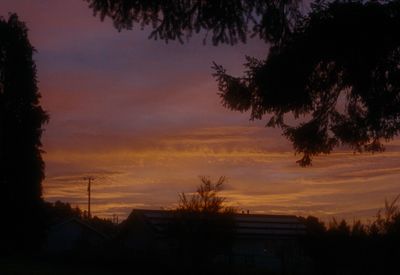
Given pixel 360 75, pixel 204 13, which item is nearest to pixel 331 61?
pixel 360 75

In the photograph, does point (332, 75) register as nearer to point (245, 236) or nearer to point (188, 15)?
point (188, 15)

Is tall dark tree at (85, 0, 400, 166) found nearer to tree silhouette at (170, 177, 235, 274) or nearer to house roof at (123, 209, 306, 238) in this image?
tree silhouette at (170, 177, 235, 274)

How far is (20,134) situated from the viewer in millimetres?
51469

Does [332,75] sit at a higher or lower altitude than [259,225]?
higher

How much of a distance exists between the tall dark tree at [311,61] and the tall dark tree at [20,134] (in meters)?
37.2

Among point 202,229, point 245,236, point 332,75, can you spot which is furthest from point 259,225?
point 332,75

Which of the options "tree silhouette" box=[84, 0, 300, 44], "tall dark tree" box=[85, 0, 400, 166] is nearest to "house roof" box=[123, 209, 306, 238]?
"tall dark tree" box=[85, 0, 400, 166]

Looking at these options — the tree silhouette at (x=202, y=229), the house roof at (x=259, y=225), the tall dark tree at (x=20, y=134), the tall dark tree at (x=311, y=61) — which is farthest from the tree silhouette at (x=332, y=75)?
the tall dark tree at (x=20, y=134)

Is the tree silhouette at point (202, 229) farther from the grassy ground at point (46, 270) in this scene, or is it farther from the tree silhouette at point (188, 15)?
the tree silhouette at point (188, 15)

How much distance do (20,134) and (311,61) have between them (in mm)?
41015

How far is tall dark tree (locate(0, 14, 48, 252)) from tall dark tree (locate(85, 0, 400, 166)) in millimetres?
37182

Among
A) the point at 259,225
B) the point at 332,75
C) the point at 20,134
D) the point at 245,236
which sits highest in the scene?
the point at 20,134

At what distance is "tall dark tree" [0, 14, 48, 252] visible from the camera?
49500 millimetres

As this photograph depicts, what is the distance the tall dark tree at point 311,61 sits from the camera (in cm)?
1052
